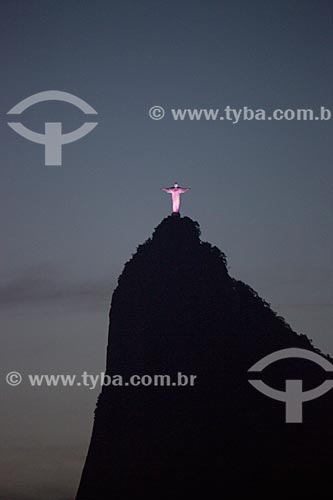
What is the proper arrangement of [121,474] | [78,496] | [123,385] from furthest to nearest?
[123,385] < [121,474] < [78,496]

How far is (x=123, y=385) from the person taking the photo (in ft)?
84.5

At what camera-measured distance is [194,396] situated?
23.1 metres

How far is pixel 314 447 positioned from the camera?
2108cm

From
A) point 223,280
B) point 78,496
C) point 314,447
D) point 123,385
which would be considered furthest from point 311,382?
point 123,385

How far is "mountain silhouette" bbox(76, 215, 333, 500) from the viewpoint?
20.2m

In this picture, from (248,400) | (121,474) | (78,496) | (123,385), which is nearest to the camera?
(78,496)

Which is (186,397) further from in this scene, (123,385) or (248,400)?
(123,385)

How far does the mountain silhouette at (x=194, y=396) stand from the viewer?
20203mm

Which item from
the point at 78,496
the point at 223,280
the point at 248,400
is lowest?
the point at 78,496

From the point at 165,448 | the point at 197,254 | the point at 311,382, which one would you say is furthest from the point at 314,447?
the point at 197,254

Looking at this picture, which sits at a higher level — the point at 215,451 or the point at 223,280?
the point at 223,280

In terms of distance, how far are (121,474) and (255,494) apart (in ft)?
10.1

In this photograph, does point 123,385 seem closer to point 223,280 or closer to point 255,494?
point 223,280

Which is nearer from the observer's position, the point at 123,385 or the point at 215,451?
the point at 215,451
